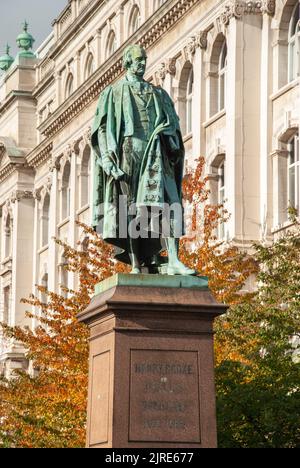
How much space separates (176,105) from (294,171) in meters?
10.3

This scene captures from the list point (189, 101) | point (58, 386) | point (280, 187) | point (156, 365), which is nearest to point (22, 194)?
point (189, 101)

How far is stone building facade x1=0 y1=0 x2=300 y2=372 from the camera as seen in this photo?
1815 inches

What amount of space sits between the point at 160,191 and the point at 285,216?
2621cm

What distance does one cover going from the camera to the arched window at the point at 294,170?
1752 inches

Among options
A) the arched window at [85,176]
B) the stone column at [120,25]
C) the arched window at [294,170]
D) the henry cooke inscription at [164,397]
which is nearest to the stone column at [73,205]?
the arched window at [85,176]

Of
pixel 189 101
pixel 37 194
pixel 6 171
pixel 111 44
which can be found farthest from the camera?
pixel 6 171

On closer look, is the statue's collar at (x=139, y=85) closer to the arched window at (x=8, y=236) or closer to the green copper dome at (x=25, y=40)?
the arched window at (x=8, y=236)

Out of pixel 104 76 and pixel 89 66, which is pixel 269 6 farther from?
pixel 89 66

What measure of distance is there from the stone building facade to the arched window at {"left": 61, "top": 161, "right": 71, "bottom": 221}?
76mm

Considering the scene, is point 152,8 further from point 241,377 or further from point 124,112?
point 124,112

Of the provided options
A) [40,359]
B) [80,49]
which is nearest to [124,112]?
[40,359]

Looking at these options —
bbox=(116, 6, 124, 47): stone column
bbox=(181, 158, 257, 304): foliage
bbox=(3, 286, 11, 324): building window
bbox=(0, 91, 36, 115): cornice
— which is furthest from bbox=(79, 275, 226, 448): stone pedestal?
bbox=(0, 91, 36, 115): cornice

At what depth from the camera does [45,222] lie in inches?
3140

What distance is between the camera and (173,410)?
58.6 feet
